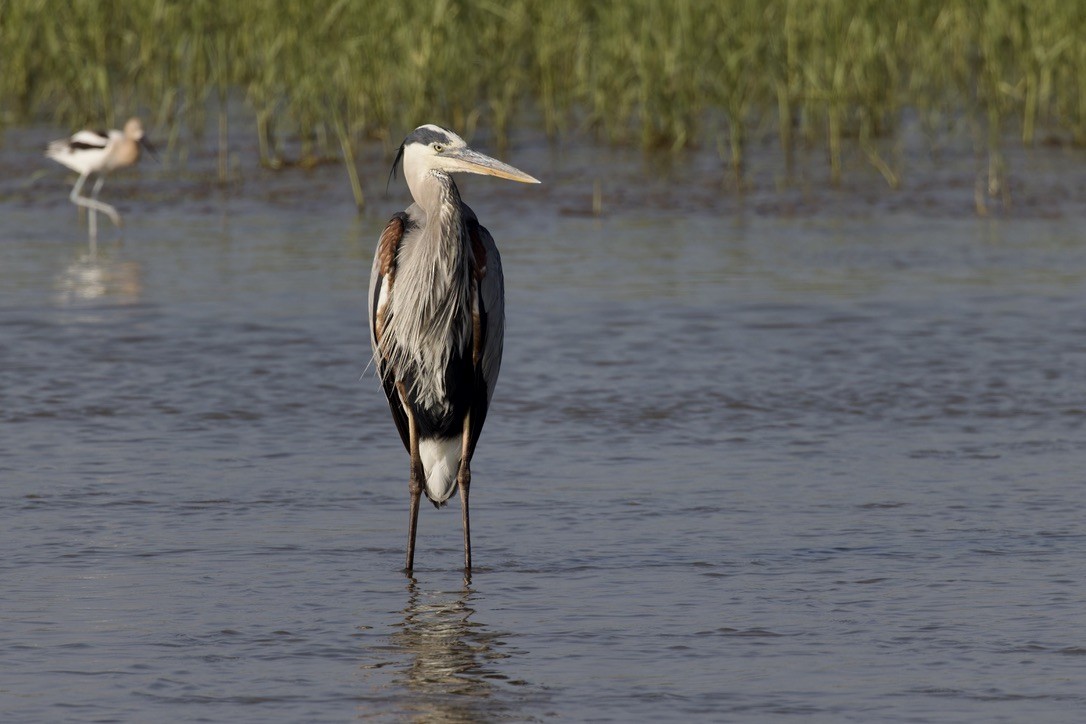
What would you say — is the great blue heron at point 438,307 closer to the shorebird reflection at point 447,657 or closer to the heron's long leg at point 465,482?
the heron's long leg at point 465,482

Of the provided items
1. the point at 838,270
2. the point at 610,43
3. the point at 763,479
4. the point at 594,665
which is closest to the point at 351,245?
the point at 838,270

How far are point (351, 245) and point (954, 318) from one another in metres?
4.00

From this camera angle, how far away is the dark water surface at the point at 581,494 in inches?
178

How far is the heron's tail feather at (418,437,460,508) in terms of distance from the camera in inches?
234

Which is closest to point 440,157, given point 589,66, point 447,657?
point 447,657

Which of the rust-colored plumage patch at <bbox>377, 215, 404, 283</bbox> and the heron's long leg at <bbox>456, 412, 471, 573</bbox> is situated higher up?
the rust-colored plumage patch at <bbox>377, 215, 404, 283</bbox>

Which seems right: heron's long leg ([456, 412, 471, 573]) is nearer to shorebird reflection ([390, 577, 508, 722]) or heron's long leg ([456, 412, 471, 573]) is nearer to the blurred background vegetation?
shorebird reflection ([390, 577, 508, 722])

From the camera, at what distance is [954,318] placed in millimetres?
9477

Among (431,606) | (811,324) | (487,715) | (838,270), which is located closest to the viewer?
(487,715)

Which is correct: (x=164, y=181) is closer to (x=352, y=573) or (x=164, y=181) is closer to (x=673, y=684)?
(x=352, y=573)

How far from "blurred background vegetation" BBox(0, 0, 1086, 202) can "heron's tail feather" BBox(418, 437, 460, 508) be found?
7.27 metres

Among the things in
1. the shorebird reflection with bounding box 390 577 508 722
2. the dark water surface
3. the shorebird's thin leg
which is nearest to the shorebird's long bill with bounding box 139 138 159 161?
the shorebird's thin leg

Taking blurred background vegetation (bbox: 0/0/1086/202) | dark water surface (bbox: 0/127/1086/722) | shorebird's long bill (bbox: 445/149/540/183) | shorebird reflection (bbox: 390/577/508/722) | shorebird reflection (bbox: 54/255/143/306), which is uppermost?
blurred background vegetation (bbox: 0/0/1086/202)

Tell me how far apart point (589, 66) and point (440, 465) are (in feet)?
35.0
